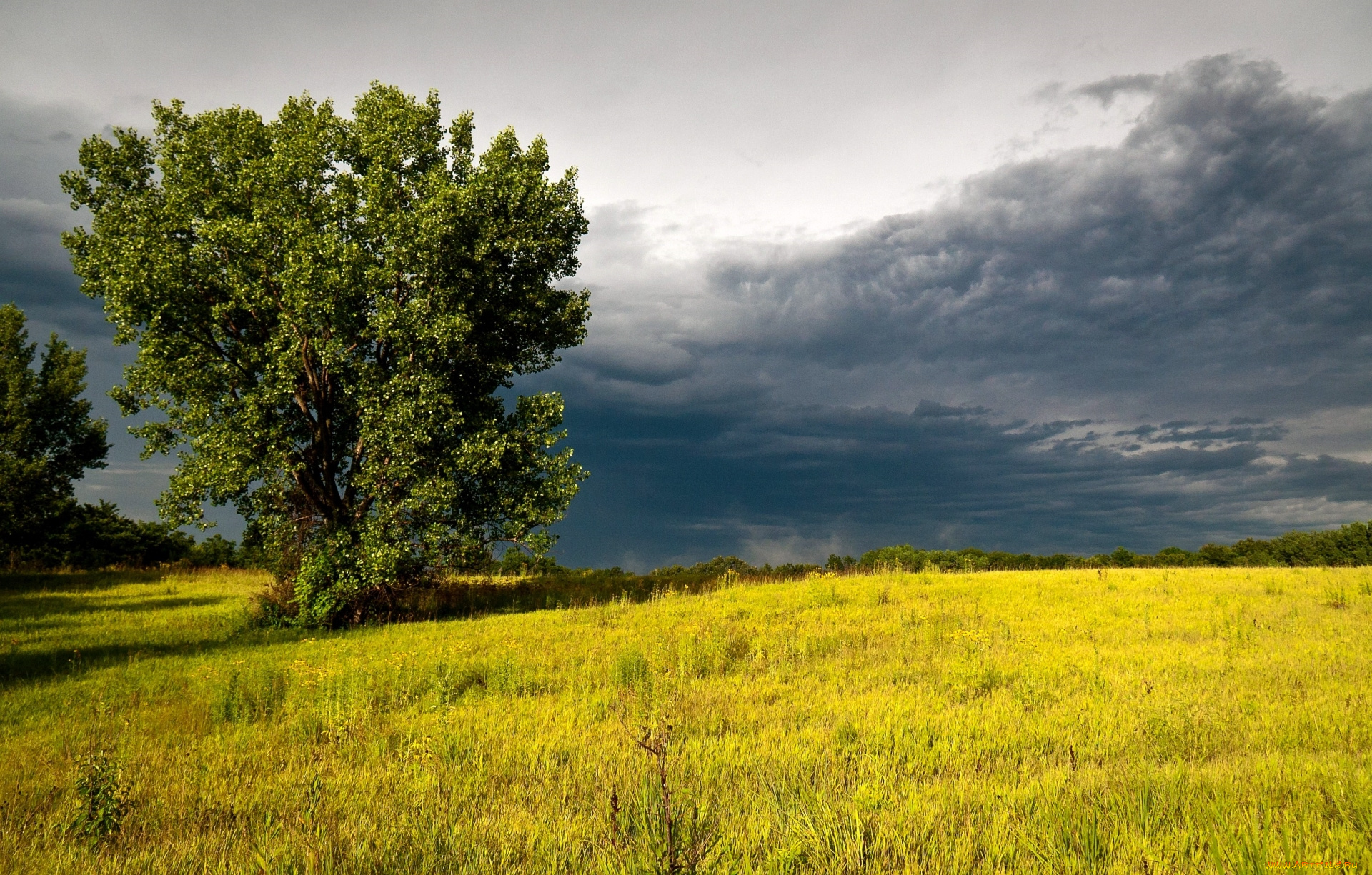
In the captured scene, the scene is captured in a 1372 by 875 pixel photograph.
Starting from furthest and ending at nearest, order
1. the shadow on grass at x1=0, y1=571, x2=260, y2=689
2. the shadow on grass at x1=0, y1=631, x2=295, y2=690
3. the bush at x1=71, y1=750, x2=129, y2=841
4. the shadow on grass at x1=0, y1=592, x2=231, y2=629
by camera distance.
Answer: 1. the shadow on grass at x1=0, y1=592, x2=231, y2=629
2. the shadow on grass at x1=0, y1=571, x2=260, y2=689
3. the shadow on grass at x1=0, y1=631, x2=295, y2=690
4. the bush at x1=71, y1=750, x2=129, y2=841

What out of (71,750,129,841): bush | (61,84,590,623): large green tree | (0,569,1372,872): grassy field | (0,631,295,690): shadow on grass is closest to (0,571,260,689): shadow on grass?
(0,631,295,690): shadow on grass

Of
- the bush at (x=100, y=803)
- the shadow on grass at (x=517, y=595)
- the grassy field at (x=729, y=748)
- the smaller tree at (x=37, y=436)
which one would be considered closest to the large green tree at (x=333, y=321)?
the shadow on grass at (x=517, y=595)

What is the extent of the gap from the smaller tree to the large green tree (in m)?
19.4

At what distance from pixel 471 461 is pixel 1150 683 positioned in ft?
58.8

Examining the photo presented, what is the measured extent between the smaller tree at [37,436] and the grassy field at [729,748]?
77.4 feet

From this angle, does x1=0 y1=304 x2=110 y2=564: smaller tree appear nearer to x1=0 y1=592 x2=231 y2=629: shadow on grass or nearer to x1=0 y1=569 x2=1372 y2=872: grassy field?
x1=0 y1=592 x2=231 y2=629: shadow on grass

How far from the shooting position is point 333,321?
837 inches

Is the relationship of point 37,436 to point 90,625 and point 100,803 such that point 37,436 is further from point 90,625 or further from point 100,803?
point 100,803

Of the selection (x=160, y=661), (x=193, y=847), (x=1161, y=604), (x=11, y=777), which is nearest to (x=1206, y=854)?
(x=193, y=847)

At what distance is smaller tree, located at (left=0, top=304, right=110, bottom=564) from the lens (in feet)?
113

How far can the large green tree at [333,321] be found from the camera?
2078cm

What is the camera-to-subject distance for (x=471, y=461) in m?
21.5

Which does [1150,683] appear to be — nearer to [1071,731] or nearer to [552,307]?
[1071,731]

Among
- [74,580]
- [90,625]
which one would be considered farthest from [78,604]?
[74,580]
